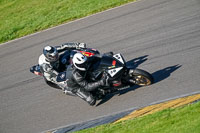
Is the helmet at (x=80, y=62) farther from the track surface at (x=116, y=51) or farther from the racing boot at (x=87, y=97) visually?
the track surface at (x=116, y=51)

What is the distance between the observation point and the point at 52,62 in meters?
11.4

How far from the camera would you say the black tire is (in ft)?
31.8

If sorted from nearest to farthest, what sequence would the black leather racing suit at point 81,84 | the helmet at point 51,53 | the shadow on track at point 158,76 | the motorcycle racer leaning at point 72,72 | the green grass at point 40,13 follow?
1. the motorcycle racer leaning at point 72,72
2. the black leather racing suit at point 81,84
3. the shadow on track at point 158,76
4. the helmet at point 51,53
5. the green grass at point 40,13

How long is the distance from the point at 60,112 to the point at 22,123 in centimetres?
132

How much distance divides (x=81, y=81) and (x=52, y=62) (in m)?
1.71

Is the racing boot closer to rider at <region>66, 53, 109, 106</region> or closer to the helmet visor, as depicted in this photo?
rider at <region>66, 53, 109, 106</region>

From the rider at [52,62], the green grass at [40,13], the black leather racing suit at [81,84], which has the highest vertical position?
the green grass at [40,13]

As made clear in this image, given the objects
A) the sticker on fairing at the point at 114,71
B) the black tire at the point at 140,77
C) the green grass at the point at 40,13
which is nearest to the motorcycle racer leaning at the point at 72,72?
the sticker on fairing at the point at 114,71

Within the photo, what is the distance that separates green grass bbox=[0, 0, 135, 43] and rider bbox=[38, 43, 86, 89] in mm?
5587

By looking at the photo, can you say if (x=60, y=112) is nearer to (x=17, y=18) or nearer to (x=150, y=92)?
(x=150, y=92)

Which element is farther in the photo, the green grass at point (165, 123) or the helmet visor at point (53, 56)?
the helmet visor at point (53, 56)

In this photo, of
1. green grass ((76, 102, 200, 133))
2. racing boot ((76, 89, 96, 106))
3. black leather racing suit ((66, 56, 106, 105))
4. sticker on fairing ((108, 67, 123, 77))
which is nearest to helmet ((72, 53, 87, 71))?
black leather racing suit ((66, 56, 106, 105))

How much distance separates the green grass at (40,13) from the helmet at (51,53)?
6.11 metres

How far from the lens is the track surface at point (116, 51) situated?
405 inches
